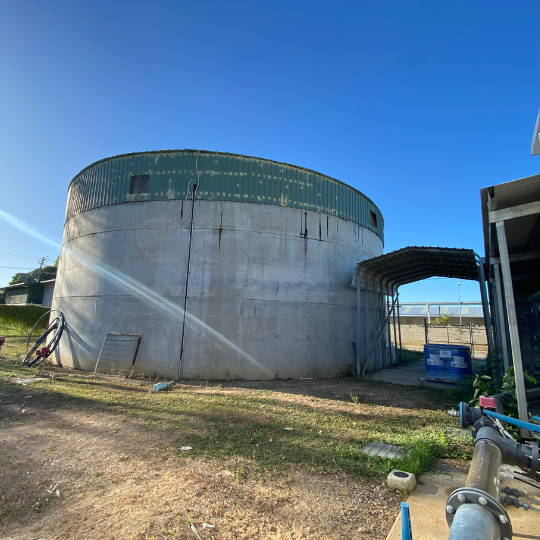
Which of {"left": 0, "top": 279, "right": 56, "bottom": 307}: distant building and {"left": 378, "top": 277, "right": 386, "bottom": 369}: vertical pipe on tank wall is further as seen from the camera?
{"left": 0, "top": 279, "right": 56, "bottom": 307}: distant building

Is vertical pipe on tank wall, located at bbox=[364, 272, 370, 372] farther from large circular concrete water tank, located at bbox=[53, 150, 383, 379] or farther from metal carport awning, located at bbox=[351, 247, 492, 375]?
large circular concrete water tank, located at bbox=[53, 150, 383, 379]

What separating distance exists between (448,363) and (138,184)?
1150 centimetres

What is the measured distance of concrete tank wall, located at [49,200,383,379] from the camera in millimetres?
10328

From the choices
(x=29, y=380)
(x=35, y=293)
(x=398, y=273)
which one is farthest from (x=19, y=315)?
(x=398, y=273)

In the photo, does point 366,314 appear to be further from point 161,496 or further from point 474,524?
point 474,524

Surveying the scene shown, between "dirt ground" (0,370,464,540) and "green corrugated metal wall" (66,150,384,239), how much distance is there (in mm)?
8026

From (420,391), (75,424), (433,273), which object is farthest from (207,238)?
(433,273)

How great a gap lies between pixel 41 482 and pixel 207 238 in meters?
7.88

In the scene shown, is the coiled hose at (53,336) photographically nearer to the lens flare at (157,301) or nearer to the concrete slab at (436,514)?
the lens flare at (157,301)

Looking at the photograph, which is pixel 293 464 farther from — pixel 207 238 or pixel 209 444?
pixel 207 238

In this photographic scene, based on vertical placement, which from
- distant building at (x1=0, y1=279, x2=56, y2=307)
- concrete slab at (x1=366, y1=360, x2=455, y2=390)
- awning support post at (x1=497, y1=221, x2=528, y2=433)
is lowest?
concrete slab at (x1=366, y1=360, x2=455, y2=390)

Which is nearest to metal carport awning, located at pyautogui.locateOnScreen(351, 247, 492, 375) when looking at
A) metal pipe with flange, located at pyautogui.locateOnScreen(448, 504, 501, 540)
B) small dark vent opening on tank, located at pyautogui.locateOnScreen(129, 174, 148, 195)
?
small dark vent opening on tank, located at pyautogui.locateOnScreen(129, 174, 148, 195)

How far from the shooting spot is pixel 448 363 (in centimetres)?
993

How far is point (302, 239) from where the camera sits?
11.6 metres
